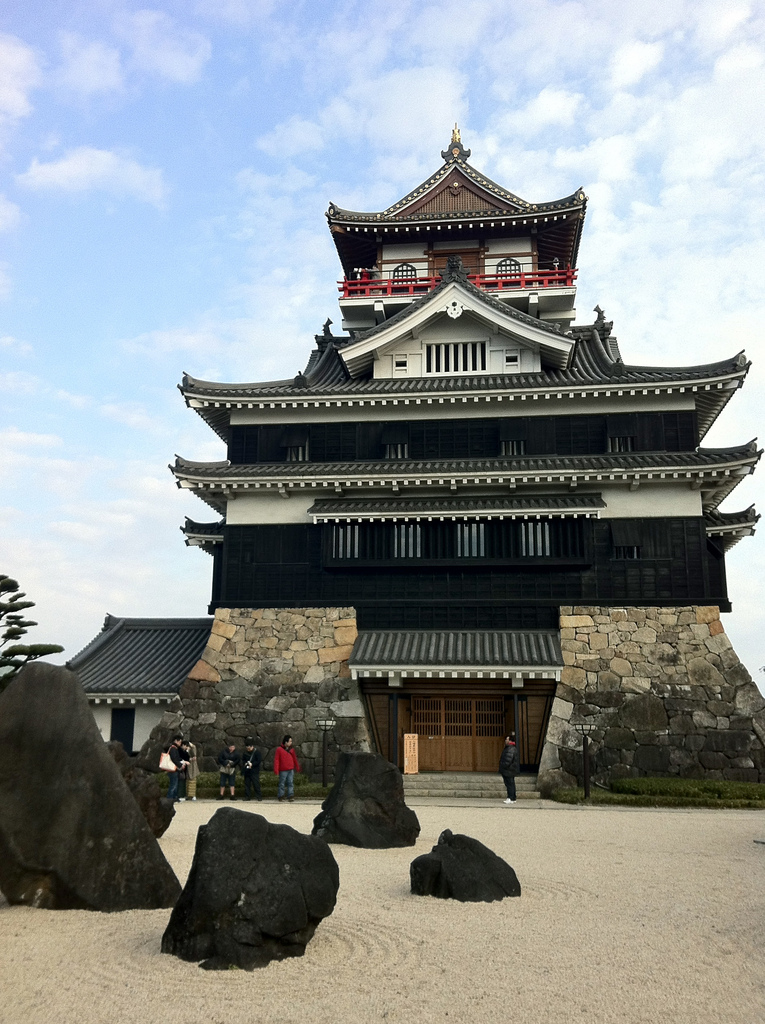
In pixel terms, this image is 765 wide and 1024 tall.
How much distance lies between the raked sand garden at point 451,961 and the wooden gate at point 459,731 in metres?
13.2

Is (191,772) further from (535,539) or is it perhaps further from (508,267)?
(508,267)

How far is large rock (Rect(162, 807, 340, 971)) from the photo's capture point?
7.64 meters

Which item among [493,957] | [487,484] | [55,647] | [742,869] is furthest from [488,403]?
[493,957]

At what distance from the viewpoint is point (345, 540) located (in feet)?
88.3

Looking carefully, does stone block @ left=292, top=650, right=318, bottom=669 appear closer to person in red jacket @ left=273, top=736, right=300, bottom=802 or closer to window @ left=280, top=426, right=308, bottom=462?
person in red jacket @ left=273, top=736, right=300, bottom=802

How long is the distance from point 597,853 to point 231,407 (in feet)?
63.2

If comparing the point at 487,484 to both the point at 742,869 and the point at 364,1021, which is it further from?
the point at 364,1021

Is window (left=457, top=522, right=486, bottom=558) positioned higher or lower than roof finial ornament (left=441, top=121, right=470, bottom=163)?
lower

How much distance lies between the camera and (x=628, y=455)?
26.2 meters

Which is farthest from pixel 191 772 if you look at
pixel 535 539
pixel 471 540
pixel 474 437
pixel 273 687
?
pixel 474 437

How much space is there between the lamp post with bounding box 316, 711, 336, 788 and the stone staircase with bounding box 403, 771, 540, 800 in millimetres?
2292

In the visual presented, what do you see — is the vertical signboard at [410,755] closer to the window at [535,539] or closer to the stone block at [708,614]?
the window at [535,539]

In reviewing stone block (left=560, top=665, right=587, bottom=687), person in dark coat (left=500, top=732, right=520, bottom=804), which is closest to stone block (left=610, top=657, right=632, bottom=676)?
stone block (left=560, top=665, right=587, bottom=687)

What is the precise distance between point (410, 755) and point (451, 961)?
56.6 ft
